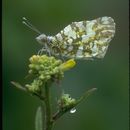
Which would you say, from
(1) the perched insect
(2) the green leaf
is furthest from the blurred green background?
(2) the green leaf

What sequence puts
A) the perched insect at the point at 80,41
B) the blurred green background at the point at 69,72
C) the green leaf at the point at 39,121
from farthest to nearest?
the blurred green background at the point at 69,72, the perched insect at the point at 80,41, the green leaf at the point at 39,121

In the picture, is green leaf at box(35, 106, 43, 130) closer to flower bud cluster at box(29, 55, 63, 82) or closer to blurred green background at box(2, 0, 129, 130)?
flower bud cluster at box(29, 55, 63, 82)

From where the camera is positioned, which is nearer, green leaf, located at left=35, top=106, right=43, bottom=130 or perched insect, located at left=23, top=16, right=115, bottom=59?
green leaf, located at left=35, top=106, right=43, bottom=130

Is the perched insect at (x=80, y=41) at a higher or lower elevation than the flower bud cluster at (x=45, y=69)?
higher

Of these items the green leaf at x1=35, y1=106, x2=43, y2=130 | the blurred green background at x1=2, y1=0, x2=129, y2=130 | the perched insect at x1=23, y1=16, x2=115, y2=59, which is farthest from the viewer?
the blurred green background at x1=2, y1=0, x2=129, y2=130

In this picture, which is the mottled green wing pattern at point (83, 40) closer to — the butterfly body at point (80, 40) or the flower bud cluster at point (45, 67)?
the butterfly body at point (80, 40)

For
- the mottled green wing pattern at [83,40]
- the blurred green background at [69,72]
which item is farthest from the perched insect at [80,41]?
the blurred green background at [69,72]

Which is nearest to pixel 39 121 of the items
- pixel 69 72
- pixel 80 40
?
pixel 80 40

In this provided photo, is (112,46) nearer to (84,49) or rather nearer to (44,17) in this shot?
(44,17)

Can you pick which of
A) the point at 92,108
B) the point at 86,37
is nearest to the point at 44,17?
the point at 92,108
